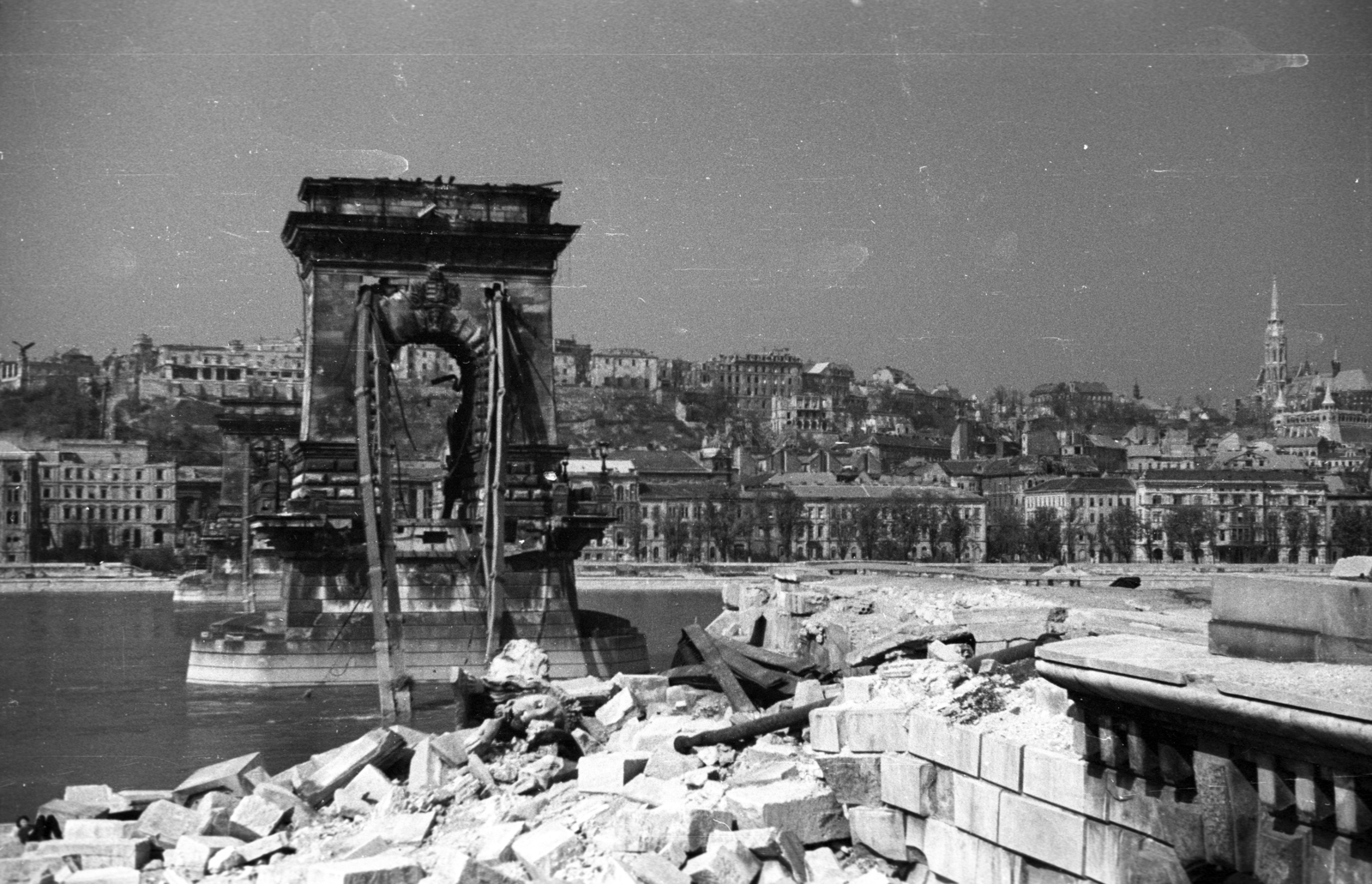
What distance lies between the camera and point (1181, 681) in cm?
980

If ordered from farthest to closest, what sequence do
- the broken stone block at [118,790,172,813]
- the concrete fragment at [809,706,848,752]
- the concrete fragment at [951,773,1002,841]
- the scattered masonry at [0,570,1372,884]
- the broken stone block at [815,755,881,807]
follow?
the broken stone block at [118,790,172,813] → the concrete fragment at [809,706,848,752] → the broken stone block at [815,755,881,807] → the concrete fragment at [951,773,1002,841] → the scattered masonry at [0,570,1372,884]

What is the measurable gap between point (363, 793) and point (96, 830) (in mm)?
2523

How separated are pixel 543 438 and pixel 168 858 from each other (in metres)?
23.7

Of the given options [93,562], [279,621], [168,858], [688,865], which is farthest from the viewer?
[93,562]

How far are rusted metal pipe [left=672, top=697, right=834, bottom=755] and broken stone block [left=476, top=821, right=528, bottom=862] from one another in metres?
2.19

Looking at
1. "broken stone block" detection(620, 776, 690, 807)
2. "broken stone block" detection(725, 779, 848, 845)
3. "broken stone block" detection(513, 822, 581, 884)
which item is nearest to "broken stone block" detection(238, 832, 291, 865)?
"broken stone block" detection(513, 822, 581, 884)

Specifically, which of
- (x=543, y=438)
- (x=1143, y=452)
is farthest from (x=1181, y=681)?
(x=1143, y=452)

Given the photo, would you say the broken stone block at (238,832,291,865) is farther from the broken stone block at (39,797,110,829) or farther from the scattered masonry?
the broken stone block at (39,797,110,829)

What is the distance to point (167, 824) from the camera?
49.5 ft

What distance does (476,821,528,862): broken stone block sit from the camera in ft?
42.2

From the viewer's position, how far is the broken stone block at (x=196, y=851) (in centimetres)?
1427

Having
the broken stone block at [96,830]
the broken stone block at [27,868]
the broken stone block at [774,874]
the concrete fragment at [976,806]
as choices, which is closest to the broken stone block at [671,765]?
the broken stone block at [774,874]

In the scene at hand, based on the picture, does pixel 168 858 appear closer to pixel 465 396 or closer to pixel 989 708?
pixel 989 708

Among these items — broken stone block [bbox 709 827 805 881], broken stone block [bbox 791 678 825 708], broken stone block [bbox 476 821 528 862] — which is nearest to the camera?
broken stone block [bbox 709 827 805 881]
